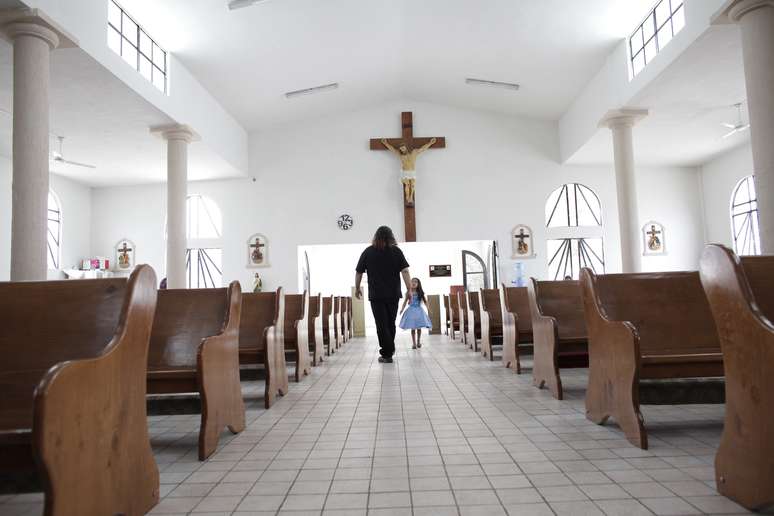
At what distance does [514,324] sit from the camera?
533 cm

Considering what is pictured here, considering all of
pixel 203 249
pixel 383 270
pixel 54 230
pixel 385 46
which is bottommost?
pixel 383 270

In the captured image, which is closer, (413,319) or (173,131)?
(413,319)

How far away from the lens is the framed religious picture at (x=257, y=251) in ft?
43.9

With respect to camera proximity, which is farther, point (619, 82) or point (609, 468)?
point (619, 82)

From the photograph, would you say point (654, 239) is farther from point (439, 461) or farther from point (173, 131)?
point (439, 461)

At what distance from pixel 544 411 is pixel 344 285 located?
14.1 metres

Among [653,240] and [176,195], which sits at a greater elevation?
[176,195]

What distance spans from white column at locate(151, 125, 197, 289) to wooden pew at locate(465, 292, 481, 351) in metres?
4.92

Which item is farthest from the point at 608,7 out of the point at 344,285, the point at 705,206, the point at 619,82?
the point at 344,285

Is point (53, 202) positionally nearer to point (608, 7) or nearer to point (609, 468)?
point (608, 7)

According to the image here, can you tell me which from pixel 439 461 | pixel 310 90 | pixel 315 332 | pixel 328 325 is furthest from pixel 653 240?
pixel 439 461

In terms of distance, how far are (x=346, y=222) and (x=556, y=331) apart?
31.6ft

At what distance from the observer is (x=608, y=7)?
28.3 ft

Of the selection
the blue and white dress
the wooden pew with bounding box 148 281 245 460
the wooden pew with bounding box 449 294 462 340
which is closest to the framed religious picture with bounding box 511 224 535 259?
the wooden pew with bounding box 449 294 462 340
